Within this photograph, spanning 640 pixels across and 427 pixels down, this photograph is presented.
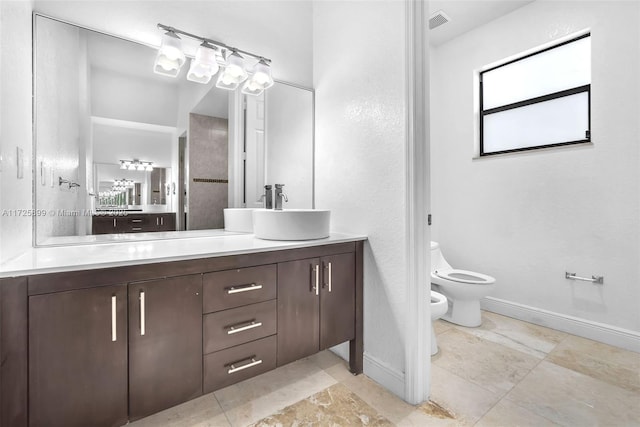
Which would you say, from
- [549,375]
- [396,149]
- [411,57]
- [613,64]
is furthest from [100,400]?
[613,64]

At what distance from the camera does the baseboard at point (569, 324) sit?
1.99 m

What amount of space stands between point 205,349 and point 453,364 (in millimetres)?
1480

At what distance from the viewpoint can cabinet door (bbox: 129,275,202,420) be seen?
3.49ft

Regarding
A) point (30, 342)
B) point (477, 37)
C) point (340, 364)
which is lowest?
point (340, 364)

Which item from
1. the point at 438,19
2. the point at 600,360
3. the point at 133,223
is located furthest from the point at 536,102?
the point at 133,223

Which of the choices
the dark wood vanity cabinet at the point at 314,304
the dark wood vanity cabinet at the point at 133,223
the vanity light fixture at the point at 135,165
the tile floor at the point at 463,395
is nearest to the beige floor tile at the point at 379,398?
the tile floor at the point at 463,395

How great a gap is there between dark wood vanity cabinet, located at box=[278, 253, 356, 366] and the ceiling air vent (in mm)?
2280

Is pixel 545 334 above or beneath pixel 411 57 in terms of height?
beneath

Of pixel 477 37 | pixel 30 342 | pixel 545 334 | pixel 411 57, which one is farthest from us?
pixel 477 37

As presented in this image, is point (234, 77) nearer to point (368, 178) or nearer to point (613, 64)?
point (368, 178)

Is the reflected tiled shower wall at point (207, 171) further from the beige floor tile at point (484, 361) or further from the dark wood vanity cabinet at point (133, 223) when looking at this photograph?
the beige floor tile at point (484, 361)

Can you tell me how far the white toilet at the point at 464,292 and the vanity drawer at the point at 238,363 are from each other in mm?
1556

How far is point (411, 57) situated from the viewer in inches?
57.2

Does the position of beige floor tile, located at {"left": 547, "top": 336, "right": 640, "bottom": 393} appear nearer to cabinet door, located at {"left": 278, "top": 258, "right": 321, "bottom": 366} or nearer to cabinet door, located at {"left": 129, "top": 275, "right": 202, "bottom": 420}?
cabinet door, located at {"left": 278, "top": 258, "right": 321, "bottom": 366}
